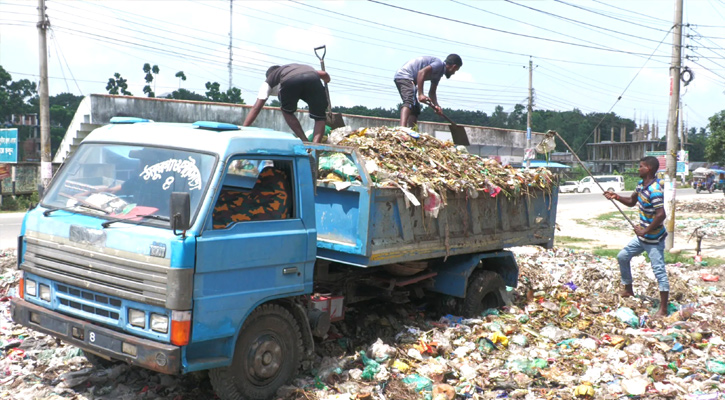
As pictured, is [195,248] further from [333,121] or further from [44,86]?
[44,86]

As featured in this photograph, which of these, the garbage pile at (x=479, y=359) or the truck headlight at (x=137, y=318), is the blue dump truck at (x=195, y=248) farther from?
the garbage pile at (x=479, y=359)

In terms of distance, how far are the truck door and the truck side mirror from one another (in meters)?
0.19

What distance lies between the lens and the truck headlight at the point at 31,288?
4.69m

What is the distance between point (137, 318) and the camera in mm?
4199

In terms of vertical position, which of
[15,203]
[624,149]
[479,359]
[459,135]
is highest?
[624,149]

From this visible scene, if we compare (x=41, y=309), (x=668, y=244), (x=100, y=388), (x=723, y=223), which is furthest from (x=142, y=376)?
(x=723, y=223)

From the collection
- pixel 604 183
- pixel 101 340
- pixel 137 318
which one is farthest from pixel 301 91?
pixel 604 183

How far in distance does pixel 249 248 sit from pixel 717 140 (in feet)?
148

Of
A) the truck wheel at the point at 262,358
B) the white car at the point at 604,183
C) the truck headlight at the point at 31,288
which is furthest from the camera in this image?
the white car at the point at 604,183

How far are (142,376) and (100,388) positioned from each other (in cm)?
33

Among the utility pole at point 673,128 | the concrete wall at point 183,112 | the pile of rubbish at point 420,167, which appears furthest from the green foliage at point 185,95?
the pile of rubbish at point 420,167

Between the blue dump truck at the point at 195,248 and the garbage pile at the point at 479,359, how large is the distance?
405 mm

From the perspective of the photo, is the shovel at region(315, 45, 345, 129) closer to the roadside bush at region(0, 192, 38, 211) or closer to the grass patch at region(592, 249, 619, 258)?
the grass patch at region(592, 249, 619, 258)

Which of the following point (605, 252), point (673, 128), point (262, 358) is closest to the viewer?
point (262, 358)
